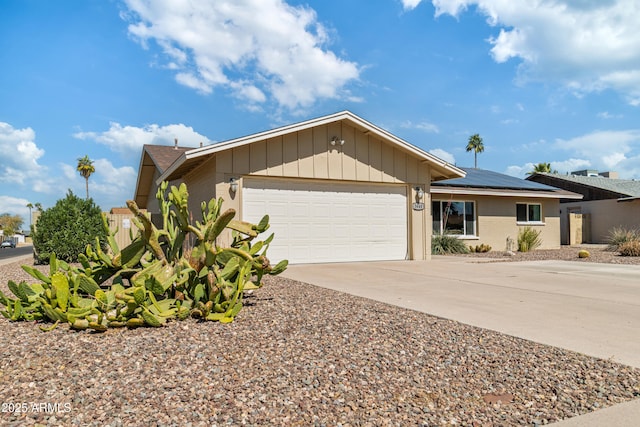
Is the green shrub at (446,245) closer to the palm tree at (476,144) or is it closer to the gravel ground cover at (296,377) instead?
the gravel ground cover at (296,377)

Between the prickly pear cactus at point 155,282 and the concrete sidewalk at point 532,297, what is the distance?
229 centimetres

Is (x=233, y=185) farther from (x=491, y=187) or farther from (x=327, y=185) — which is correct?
(x=491, y=187)

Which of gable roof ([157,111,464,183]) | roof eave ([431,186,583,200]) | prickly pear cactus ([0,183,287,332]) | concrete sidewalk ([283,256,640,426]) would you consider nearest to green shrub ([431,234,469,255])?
roof eave ([431,186,583,200])

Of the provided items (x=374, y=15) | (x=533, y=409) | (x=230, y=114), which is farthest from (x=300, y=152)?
(x=533, y=409)

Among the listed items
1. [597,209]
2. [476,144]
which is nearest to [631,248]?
[597,209]

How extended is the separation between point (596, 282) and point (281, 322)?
654cm

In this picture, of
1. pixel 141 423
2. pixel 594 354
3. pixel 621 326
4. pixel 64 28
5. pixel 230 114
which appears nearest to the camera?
pixel 141 423

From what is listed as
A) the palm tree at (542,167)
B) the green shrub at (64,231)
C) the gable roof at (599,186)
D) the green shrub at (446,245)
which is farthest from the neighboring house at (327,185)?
the palm tree at (542,167)

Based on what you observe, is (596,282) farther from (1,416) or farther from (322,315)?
(1,416)

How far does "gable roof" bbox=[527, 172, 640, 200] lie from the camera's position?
24188mm

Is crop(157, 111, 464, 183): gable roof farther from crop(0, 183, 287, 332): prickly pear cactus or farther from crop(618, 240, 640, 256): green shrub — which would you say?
crop(618, 240, 640, 256): green shrub

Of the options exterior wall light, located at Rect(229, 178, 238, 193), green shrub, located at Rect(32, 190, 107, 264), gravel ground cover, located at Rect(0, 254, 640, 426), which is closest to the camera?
gravel ground cover, located at Rect(0, 254, 640, 426)

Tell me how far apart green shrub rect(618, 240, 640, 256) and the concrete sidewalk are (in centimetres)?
411

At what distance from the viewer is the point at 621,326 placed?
4574mm
